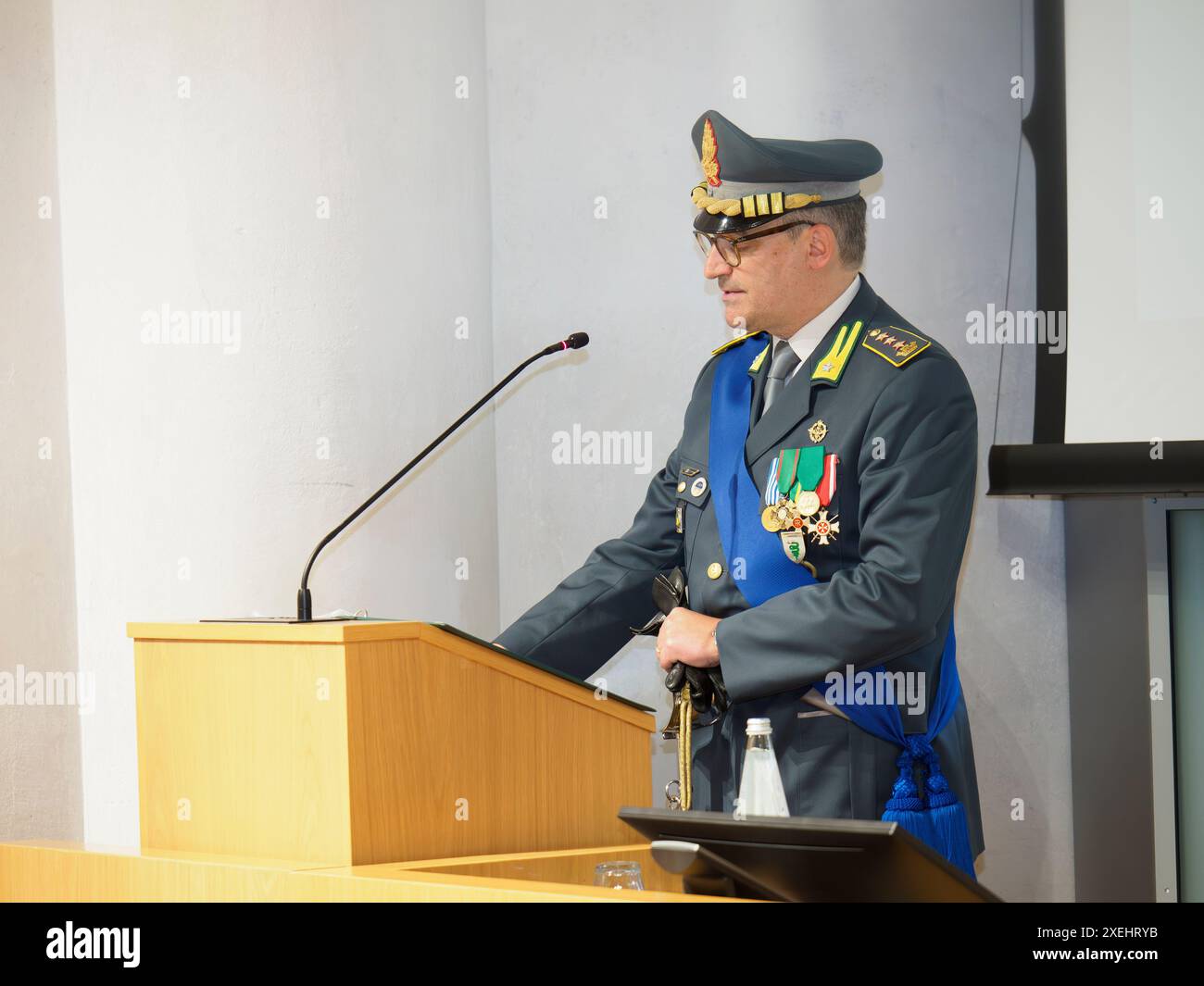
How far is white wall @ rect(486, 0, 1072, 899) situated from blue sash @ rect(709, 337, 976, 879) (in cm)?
115

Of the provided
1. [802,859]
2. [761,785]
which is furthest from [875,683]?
[802,859]

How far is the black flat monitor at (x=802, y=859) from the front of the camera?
39.8 inches

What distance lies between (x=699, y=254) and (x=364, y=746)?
2.10 m

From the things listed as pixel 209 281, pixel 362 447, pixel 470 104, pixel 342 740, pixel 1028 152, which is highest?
pixel 470 104

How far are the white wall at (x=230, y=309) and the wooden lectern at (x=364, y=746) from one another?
1.08 m

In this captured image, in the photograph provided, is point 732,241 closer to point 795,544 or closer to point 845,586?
point 795,544

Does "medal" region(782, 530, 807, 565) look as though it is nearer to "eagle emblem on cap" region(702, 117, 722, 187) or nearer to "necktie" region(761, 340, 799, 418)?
"necktie" region(761, 340, 799, 418)

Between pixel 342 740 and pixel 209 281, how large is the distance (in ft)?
5.07

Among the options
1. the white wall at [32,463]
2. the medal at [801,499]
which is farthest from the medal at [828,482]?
the white wall at [32,463]

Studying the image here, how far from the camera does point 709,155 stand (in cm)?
220

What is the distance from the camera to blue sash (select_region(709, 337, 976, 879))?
6.40 feet
